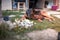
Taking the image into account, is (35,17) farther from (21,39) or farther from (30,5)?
(30,5)

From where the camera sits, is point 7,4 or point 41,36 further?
point 7,4

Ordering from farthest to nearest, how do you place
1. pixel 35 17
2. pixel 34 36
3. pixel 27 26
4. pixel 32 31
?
pixel 35 17, pixel 27 26, pixel 32 31, pixel 34 36

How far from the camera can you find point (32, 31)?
16.7ft

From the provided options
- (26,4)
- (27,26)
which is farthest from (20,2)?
(27,26)

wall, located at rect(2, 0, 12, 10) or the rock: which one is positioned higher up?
wall, located at rect(2, 0, 12, 10)

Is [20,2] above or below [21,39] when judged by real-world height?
above

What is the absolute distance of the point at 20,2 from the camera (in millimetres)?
11023

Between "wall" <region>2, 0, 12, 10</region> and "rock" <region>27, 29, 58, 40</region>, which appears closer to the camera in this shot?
"rock" <region>27, 29, 58, 40</region>

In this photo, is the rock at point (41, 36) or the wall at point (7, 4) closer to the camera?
the rock at point (41, 36)

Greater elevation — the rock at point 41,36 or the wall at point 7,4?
the wall at point 7,4

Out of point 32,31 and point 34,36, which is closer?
point 34,36

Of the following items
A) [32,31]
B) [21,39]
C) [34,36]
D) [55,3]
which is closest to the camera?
[21,39]

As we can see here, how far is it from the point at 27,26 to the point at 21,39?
1.24m

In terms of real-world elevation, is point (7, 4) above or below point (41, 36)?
above
